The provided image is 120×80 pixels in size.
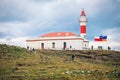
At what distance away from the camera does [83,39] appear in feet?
266

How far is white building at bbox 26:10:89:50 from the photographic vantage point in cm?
7994

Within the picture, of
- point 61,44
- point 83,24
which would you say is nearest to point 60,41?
point 61,44

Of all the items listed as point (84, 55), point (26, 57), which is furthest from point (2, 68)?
point (84, 55)

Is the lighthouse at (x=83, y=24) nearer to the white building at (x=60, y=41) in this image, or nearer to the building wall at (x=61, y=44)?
the white building at (x=60, y=41)

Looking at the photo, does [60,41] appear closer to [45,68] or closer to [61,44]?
[61,44]

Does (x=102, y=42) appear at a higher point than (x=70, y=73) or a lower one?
higher

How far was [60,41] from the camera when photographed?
266 ft

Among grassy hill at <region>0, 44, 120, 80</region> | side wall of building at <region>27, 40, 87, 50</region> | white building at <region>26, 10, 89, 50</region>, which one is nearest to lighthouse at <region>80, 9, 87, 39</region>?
white building at <region>26, 10, 89, 50</region>

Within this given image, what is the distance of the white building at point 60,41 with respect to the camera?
262 ft

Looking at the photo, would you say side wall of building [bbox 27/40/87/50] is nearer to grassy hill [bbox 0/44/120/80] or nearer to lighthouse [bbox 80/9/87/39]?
lighthouse [bbox 80/9/87/39]

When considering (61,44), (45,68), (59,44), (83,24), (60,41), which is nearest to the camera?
(45,68)

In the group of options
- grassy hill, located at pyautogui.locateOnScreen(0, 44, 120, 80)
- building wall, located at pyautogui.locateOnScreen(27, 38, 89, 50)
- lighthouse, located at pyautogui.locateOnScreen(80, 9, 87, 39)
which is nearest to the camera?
grassy hill, located at pyautogui.locateOnScreen(0, 44, 120, 80)

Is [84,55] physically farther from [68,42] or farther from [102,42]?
[102,42]

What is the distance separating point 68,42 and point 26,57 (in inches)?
1038
